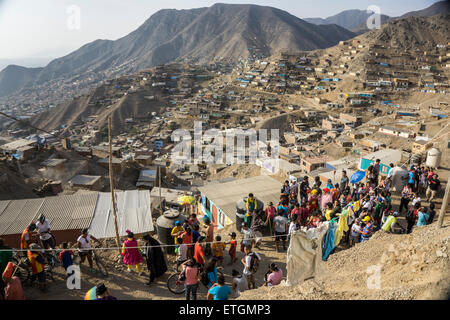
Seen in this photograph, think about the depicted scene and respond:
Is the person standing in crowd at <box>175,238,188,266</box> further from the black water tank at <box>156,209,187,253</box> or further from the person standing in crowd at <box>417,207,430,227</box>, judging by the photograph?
the person standing in crowd at <box>417,207,430,227</box>

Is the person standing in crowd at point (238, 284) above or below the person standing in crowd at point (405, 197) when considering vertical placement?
below

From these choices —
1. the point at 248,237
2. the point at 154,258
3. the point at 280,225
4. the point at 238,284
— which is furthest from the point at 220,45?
the point at 238,284

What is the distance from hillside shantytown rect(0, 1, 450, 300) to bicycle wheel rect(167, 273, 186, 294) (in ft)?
0.07

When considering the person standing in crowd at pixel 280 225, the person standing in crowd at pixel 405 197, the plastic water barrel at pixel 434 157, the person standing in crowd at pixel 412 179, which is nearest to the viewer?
the person standing in crowd at pixel 280 225

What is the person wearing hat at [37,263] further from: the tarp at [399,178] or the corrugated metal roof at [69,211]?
the tarp at [399,178]

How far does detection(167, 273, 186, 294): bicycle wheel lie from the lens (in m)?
5.81

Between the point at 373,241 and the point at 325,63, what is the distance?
82435 millimetres

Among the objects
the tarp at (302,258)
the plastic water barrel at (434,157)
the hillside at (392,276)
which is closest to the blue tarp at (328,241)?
the hillside at (392,276)

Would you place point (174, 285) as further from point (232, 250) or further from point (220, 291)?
point (220, 291)

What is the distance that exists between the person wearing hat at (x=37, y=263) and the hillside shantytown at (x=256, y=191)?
0.9 inches

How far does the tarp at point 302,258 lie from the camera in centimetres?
518

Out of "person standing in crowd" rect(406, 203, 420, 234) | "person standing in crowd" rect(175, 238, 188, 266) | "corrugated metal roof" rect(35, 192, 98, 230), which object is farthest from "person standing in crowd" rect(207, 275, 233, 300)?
"corrugated metal roof" rect(35, 192, 98, 230)

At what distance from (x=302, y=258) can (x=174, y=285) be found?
267 centimetres

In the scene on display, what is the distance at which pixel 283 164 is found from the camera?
26.1 metres
